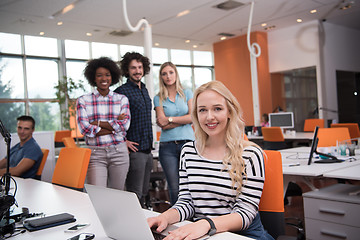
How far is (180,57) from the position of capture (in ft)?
43.2

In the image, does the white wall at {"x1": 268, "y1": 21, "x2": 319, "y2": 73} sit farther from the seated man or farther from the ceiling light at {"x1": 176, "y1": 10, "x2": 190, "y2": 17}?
the seated man

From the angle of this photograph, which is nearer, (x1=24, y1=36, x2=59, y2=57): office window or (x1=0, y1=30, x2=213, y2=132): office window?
(x1=0, y1=30, x2=213, y2=132): office window

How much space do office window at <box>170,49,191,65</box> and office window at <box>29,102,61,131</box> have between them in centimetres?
465

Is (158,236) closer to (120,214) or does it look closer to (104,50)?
(120,214)

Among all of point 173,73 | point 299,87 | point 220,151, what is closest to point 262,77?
point 299,87

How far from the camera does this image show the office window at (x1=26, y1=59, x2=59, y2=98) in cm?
1070

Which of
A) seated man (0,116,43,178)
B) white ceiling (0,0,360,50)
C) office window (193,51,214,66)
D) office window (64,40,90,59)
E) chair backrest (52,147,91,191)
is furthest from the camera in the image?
office window (193,51,214,66)

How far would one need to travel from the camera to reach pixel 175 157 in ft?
9.63

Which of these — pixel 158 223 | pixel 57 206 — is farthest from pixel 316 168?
pixel 57 206

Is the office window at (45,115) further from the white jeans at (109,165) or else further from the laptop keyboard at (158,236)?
the laptop keyboard at (158,236)

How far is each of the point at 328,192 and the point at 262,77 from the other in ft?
26.5

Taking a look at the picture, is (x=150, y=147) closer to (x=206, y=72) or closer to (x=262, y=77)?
(x=262, y=77)

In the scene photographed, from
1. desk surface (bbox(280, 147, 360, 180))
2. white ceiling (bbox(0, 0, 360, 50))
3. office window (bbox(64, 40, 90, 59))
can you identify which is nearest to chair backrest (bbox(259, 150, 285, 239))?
desk surface (bbox(280, 147, 360, 180))

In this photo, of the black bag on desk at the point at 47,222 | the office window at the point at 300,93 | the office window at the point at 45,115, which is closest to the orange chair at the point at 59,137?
the office window at the point at 45,115
